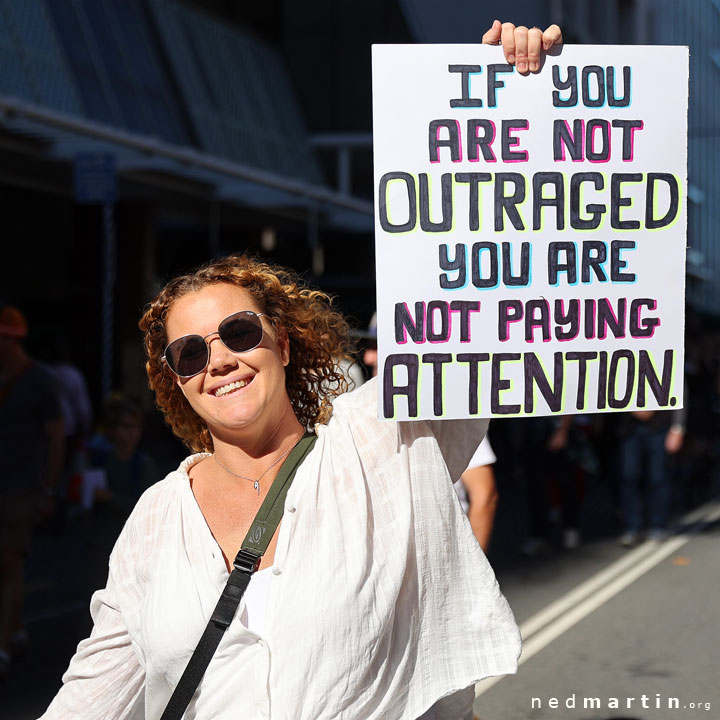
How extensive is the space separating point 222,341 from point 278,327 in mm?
171

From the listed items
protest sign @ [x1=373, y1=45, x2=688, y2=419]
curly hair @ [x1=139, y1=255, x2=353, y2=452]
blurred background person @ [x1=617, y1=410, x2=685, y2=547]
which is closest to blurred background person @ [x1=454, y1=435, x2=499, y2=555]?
curly hair @ [x1=139, y1=255, x2=353, y2=452]

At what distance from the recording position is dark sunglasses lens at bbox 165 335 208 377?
8.36 ft

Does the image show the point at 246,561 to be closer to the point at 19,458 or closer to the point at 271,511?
the point at 271,511

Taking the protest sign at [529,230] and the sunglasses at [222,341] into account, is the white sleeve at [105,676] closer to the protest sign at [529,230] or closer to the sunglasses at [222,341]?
the sunglasses at [222,341]

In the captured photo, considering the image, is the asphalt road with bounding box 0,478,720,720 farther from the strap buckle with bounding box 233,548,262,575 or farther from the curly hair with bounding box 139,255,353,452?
the strap buckle with bounding box 233,548,262,575

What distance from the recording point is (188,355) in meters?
2.57

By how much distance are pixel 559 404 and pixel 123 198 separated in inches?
683

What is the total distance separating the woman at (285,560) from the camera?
7.68 feet

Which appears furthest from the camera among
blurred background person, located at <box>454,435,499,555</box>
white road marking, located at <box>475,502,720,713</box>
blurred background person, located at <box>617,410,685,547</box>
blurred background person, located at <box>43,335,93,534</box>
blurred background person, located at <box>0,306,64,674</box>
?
blurred background person, located at <box>43,335,93,534</box>

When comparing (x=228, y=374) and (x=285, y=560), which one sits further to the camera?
(x=228, y=374)

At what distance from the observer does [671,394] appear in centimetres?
276

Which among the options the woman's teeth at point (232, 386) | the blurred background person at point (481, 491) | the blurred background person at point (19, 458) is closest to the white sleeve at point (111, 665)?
the woman's teeth at point (232, 386)

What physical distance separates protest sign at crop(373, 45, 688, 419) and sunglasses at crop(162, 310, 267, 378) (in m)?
0.25

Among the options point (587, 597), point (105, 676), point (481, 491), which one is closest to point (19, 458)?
point (481, 491)
